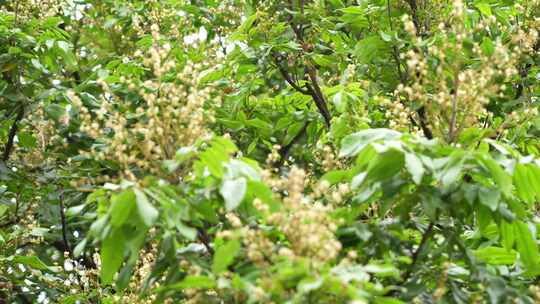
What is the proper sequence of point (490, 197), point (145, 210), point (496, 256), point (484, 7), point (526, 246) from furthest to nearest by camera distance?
point (484, 7) → point (496, 256) → point (526, 246) → point (490, 197) → point (145, 210)

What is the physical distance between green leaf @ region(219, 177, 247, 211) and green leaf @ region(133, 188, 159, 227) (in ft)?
0.81

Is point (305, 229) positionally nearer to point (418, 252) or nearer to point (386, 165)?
point (386, 165)

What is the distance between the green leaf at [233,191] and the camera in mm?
3082

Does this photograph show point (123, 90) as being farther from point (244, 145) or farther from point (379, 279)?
point (379, 279)

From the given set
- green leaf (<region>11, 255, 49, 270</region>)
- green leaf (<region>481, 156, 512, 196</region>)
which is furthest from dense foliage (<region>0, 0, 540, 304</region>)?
green leaf (<region>11, 255, 49, 270</region>)

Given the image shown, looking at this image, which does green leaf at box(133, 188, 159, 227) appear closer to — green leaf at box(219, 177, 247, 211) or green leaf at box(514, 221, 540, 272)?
green leaf at box(219, 177, 247, 211)

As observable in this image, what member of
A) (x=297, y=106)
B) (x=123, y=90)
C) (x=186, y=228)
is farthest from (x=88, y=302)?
(x=186, y=228)

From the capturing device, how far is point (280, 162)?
6793 mm

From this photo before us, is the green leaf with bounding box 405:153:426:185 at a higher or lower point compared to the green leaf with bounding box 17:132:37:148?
A: higher

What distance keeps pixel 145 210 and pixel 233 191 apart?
0.31 m

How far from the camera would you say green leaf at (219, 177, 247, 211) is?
308 centimetres

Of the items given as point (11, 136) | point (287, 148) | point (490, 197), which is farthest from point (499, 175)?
point (11, 136)

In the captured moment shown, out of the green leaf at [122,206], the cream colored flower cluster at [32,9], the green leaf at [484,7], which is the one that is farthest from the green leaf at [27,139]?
the green leaf at [122,206]

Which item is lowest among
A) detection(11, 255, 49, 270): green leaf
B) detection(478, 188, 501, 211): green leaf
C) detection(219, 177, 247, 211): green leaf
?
detection(11, 255, 49, 270): green leaf
